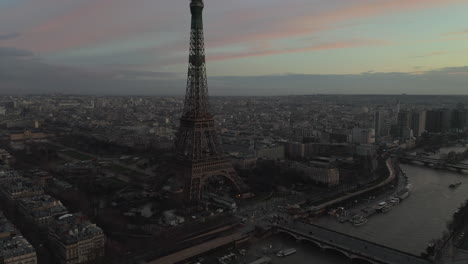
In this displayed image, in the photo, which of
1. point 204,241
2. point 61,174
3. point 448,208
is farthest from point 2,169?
point 448,208

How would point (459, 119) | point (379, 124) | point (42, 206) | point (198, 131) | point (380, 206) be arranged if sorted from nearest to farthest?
1. point (42, 206)
2. point (380, 206)
3. point (198, 131)
4. point (379, 124)
5. point (459, 119)

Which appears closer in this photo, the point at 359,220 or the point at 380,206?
the point at 359,220

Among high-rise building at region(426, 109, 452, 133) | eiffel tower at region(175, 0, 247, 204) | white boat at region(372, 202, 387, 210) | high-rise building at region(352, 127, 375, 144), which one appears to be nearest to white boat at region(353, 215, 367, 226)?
white boat at region(372, 202, 387, 210)

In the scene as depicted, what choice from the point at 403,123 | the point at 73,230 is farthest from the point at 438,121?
the point at 73,230

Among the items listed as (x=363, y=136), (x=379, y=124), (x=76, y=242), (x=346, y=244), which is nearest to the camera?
(x=76, y=242)

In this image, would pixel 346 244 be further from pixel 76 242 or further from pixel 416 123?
pixel 416 123

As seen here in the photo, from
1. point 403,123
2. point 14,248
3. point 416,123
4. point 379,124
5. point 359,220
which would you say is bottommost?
point 359,220

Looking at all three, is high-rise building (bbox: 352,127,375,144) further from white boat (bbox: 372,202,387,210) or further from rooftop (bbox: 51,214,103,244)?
rooftop (bbox: 51,214,103,244)
